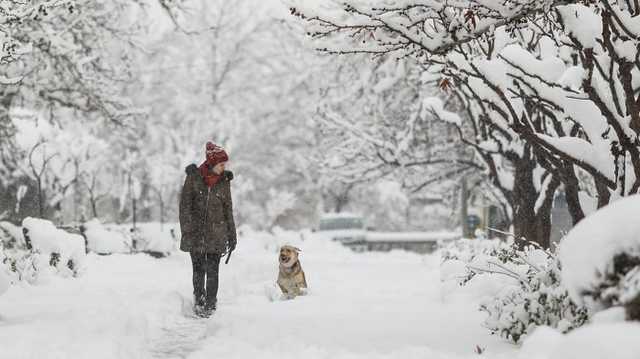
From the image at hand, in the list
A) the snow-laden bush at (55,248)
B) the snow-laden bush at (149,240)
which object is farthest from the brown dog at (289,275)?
the snow-laden bush at (149,240)

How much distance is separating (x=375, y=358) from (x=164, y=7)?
7.41 meters

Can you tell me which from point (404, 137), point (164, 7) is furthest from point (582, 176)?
point (164, 7)

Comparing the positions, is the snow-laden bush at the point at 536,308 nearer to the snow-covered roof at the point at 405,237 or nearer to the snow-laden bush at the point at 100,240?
the snow-laden bush at the point at 100,240

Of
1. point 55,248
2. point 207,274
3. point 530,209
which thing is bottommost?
point 207,274

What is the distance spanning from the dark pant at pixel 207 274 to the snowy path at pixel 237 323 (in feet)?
0.84

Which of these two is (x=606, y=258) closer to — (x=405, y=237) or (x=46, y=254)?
(x=46, y=254)

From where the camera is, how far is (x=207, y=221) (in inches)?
303

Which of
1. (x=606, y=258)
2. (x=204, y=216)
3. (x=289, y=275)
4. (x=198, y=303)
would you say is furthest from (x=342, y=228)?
(x=606, y=258)

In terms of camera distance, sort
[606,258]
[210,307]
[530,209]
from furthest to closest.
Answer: [530,209], [210,307], [606,258]

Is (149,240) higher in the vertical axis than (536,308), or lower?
higher

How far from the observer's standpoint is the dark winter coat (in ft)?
25.0

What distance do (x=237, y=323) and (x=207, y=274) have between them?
4.46 feet

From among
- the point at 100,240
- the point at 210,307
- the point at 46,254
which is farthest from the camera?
the point at 100,240

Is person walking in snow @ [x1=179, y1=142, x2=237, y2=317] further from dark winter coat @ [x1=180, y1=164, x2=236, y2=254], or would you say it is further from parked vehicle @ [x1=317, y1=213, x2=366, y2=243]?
parked vehicle @ [x1=317, y1=213, x2=366, y2=243]
